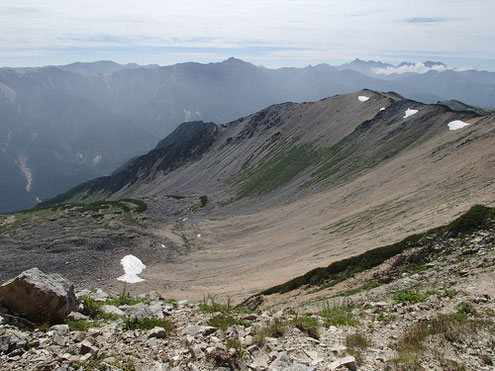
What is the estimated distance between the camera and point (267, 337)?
12094 millimetres

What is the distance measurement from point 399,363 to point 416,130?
337ft

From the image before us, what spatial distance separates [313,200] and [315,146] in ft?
180

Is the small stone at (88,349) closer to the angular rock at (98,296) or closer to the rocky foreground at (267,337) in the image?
the rocky foreground at (267,337)

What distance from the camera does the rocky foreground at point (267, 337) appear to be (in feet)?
34.5

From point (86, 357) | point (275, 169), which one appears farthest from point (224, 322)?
point (275, 169)

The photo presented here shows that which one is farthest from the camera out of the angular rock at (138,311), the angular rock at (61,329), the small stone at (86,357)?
the angular rock at (138,311)

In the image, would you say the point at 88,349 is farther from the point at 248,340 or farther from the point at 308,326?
the point at 308,326

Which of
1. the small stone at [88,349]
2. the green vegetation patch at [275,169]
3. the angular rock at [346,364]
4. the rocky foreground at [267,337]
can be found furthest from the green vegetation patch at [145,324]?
the green vegetation patch at [275,169]

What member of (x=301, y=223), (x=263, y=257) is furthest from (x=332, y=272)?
(x=301, y=223)

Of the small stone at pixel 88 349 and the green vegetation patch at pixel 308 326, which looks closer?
the small stone at pixel 88 349

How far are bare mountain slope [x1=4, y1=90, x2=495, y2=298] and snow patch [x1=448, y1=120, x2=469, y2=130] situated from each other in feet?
5.14

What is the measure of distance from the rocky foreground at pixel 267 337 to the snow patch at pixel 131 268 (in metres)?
51.7

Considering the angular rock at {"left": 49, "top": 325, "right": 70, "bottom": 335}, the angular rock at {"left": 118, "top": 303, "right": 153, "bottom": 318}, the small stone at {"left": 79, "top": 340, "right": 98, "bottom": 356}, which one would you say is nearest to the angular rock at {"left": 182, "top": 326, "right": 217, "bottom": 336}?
the angular rock at {"left": 118, "top": 303, "right": 153, "bottom": 318}

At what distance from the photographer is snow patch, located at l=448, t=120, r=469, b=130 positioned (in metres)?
89.1
